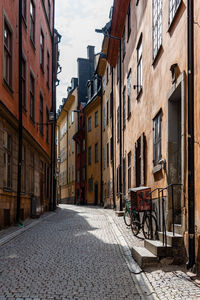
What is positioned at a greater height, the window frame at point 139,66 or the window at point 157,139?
the window frame at point 139,66

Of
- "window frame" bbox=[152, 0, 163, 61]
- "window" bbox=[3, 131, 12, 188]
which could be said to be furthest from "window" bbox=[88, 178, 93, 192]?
"window frame" bbox=[152, 0, 163, 61]

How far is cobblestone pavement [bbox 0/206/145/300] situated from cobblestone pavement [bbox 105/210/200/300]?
32cm

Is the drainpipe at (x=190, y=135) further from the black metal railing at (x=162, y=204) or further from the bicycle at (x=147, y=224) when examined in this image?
the bicycle at (x=147, y=224)

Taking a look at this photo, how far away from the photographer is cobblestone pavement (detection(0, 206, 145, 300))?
5438 millimetres

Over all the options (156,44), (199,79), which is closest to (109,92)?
(156,44)

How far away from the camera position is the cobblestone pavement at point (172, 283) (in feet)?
17.4

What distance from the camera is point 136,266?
714cm

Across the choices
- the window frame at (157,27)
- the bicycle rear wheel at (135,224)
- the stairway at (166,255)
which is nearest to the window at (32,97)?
the window frame at (157,27)

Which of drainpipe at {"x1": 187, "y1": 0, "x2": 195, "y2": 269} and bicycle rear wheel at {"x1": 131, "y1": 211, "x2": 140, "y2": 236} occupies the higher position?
drainpipe at {"x1": 187, "y1": 0, "x2": 195, "y2": 269}

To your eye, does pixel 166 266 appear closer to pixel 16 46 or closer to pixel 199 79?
pixel 199 79

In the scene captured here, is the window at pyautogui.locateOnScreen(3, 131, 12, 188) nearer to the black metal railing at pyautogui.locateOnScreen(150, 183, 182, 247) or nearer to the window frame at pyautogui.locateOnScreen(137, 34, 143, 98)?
the window frame at pyautogui.locateOnScreen(137, 34, 143, 98)

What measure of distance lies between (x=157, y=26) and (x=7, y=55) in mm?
5471

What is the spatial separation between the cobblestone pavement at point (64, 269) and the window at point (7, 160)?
10.3 feet

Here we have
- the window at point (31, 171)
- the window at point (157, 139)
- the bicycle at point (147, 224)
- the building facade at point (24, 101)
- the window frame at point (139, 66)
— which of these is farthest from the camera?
the window at point (31, 171)
